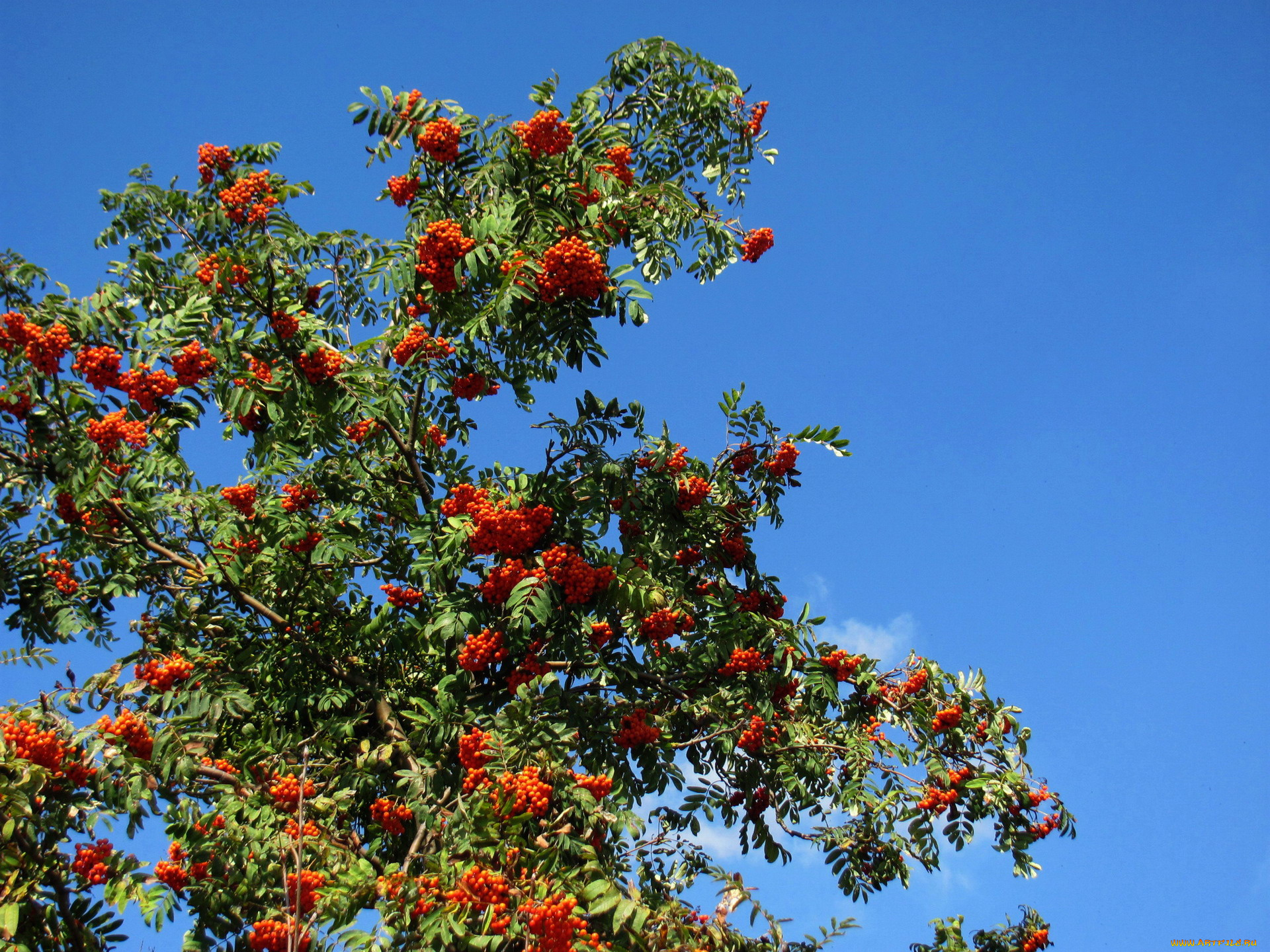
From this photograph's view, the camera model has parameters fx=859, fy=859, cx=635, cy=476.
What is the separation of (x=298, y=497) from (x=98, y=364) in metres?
1.80

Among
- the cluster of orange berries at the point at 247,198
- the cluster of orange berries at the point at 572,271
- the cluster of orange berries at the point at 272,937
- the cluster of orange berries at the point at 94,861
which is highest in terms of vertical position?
the cluster of orange berries at the point at 247,198

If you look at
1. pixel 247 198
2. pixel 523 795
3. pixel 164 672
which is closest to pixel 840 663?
pixel 523 795

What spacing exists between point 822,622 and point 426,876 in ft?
12.6

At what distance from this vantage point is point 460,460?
6.95 metres

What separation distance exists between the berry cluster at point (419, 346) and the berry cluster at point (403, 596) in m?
1.79

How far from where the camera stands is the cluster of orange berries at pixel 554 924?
3500 mm

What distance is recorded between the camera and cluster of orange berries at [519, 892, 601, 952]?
3500mm

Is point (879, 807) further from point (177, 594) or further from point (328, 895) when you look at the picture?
point (177, 594)

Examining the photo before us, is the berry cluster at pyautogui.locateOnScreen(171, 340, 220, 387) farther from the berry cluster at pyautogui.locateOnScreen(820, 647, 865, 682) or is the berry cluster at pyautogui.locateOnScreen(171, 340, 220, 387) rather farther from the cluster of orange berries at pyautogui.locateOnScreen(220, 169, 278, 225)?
the berry cluster at pyautogui.locateOnScreen(820, 647, 865, 682)

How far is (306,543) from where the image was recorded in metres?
6.39

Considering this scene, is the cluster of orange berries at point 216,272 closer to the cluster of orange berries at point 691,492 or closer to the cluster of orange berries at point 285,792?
the cluster of orange berries at point 285,792

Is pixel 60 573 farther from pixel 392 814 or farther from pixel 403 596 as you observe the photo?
pixel 392 814

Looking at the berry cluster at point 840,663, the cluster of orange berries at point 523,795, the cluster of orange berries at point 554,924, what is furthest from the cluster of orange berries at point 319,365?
the berry cluster at point 840,663

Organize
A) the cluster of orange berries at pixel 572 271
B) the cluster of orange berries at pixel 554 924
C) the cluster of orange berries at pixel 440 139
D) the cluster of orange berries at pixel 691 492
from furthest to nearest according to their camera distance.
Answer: the cluster of orange berries at pixel 691 492, the cluster of orange berries at pixel 440 139, the cluster of orange berries at pixel 572 271, the cluster of orange berries at pixel 554 924
